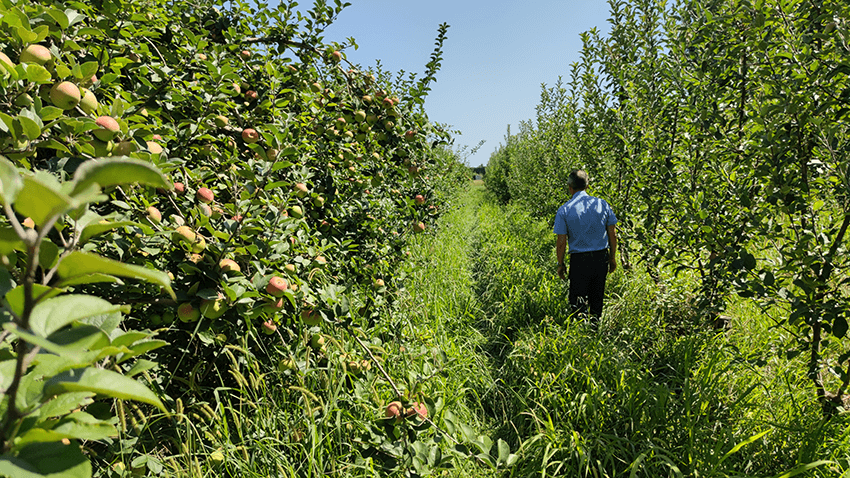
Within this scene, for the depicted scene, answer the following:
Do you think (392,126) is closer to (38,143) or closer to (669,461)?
(38,143)

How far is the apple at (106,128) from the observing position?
112cm

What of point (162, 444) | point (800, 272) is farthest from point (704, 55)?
point (162, 444)

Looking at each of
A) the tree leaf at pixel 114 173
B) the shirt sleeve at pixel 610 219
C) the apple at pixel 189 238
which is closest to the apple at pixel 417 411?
the apple at pixel 189 238

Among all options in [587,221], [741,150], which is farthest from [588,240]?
[741,150]

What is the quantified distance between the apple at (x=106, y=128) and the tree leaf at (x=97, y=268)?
91 cm

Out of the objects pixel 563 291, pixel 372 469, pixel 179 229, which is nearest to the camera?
pixel 179 229

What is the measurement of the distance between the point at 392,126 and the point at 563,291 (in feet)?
8.77

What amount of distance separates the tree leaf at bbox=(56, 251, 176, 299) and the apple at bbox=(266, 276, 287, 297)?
1.12m

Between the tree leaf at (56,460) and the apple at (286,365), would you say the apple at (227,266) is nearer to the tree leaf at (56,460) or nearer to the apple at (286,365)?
the apple at (286,365)

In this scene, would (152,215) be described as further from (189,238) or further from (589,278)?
(589,278)

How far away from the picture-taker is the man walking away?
362 centimetres

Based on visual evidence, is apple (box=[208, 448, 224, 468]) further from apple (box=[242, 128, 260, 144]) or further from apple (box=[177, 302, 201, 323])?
apple (box=[242, 128, 260, 144])

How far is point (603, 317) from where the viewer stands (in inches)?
146

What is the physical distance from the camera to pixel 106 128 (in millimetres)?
1116
